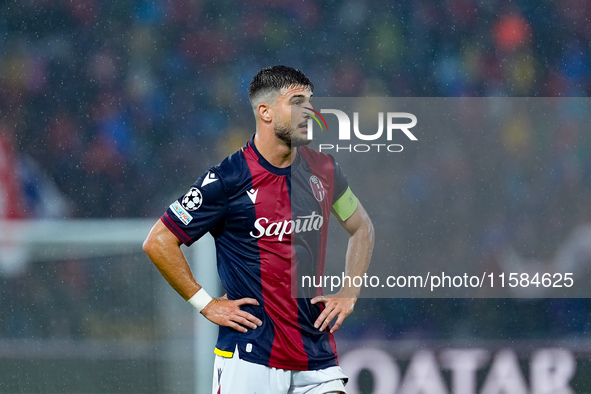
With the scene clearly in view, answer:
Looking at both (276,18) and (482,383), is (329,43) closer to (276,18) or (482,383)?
(276,18)

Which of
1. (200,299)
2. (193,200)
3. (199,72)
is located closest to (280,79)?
(193,200)

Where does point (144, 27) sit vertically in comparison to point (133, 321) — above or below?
above

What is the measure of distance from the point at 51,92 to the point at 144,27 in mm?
717

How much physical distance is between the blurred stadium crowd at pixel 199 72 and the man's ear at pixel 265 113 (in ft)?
7.92

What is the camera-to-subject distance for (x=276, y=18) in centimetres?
507

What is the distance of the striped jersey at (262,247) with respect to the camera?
2.24 m

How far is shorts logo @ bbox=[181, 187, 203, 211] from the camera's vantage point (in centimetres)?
224

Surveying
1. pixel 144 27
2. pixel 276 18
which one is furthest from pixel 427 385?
pixel 144 27

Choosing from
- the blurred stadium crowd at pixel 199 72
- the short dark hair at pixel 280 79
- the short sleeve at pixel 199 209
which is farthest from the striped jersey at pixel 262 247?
the blurred stadium crowd at pixel 199 72

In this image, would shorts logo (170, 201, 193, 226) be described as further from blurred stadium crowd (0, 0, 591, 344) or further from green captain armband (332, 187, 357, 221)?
blurred stadium crowd (0, 0, 591, 344)

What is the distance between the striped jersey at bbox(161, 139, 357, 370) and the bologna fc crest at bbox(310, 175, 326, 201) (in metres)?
0.06

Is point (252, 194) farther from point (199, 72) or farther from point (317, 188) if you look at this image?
point (199, 72)

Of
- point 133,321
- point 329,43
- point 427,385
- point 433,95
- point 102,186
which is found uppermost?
point 329,43

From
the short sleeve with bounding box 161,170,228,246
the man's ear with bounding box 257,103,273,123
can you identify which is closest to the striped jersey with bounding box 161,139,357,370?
the short sleeve with bounding box 161,170,228,246
